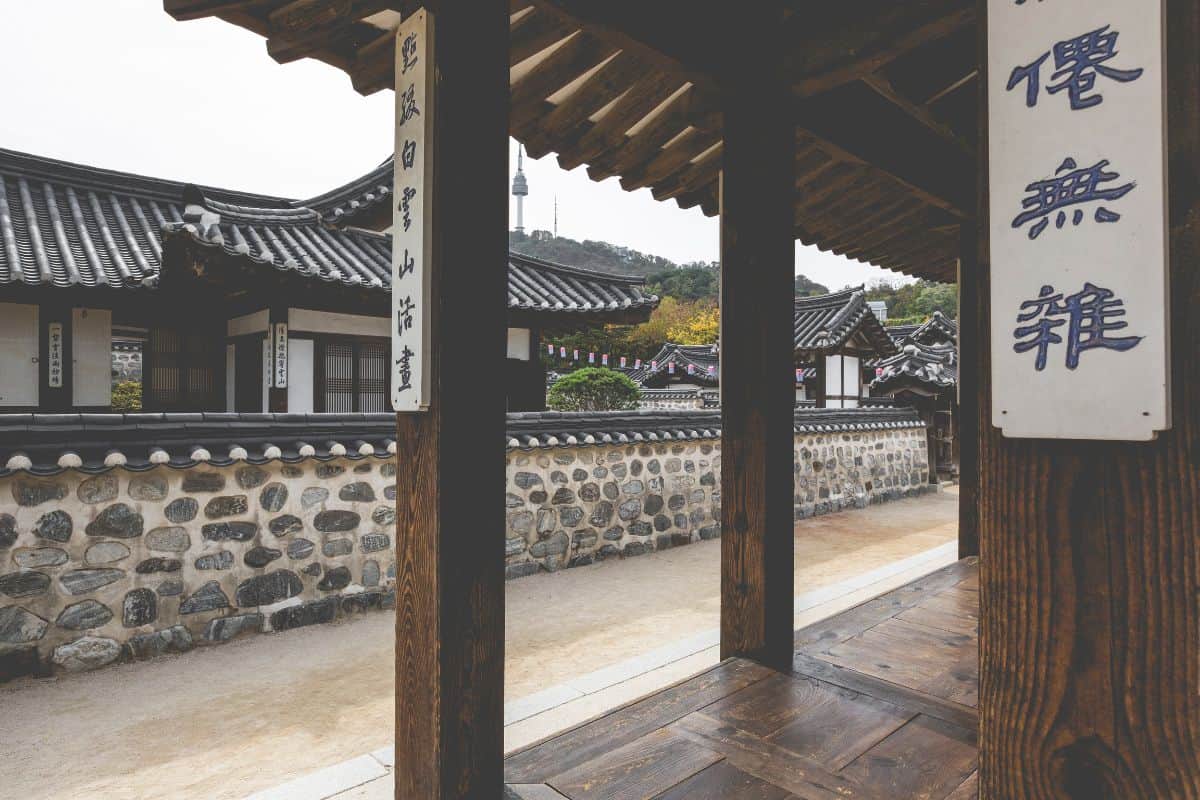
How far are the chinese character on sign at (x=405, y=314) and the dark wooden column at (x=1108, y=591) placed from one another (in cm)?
160

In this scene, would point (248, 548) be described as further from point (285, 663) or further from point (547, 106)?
point (547, 106)

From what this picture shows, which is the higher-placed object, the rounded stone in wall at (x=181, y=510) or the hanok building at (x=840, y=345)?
the hanok building at (x=840, y=345)

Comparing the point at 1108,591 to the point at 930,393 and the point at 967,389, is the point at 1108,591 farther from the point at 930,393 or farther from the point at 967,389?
the point at 930,393

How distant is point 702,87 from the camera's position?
9.45 ft

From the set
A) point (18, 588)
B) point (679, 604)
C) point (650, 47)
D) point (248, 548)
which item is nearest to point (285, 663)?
point (248, 548)

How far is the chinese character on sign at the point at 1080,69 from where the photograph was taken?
1.04 metres

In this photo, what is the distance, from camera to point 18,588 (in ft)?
12.6

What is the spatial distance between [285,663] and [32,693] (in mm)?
1397

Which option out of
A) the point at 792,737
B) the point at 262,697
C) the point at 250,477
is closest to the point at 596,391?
the point at 250,477

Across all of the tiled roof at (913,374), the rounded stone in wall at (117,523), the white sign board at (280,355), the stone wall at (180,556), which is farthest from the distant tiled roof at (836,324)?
the rounded stone in wall at (117,523)

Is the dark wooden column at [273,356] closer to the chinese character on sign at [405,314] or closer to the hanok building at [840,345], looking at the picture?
the chinese character on sign at [405,314]

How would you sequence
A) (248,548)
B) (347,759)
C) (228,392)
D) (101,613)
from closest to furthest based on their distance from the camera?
(347,759) → (101,613) → (248,548) → (228,392)

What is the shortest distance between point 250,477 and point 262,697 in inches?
67.7

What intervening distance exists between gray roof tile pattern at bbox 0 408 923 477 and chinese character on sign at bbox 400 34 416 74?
1701 millimetres
